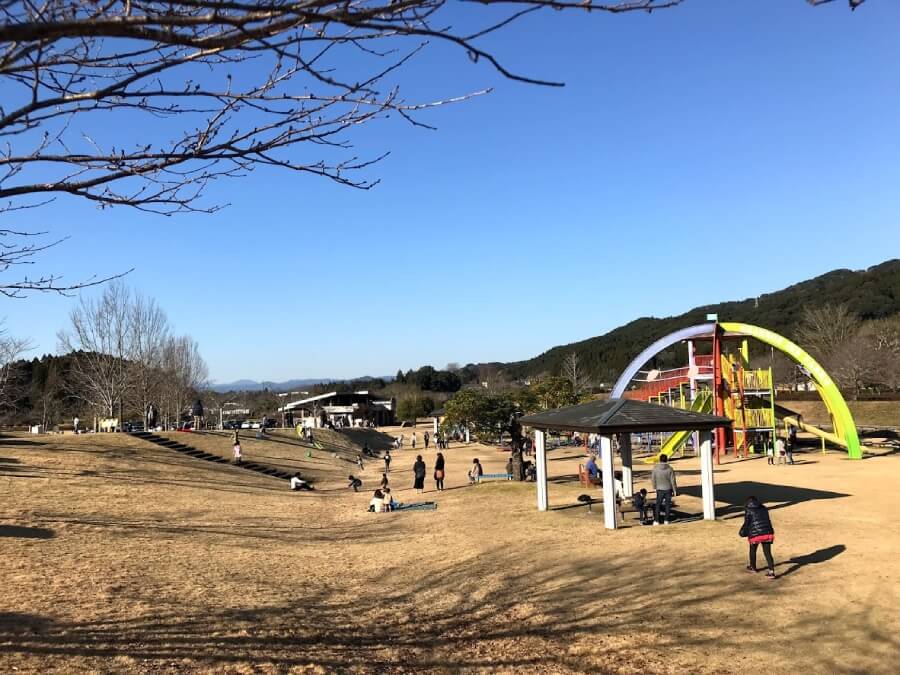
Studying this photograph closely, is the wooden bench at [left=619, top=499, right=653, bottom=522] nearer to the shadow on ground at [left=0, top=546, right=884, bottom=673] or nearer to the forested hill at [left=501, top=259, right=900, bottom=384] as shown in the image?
the shadow on ground at [left=0, top=546, right=884, bottom=673]

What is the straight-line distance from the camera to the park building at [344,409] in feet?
256

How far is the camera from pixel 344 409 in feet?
266

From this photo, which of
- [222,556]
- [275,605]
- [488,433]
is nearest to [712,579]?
[275,605]

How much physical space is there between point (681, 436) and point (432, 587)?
25.1 meters

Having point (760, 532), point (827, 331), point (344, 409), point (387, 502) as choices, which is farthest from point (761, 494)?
point (344, 409)

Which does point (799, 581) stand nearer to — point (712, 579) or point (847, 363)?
point (712, 579)

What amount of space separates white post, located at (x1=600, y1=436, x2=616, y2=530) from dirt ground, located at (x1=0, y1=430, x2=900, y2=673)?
1.63 feet

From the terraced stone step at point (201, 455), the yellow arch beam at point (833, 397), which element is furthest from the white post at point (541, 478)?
the yellow arch beam at point (833, 397)

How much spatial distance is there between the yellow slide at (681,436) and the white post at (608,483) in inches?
750

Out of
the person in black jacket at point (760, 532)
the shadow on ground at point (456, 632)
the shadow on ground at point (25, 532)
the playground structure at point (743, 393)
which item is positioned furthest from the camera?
the playground structure at point (743, 393)

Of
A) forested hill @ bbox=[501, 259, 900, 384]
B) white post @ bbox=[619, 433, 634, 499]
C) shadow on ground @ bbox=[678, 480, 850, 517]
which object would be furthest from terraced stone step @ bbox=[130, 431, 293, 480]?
forested hill @ bbox=[501, 259, 900, 384]

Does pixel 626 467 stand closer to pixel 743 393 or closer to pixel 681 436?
pixel 681 436

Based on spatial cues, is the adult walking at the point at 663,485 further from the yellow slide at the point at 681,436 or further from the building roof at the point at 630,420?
the yellow slide at the point at 681,436

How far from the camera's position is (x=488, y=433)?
27.7 m
